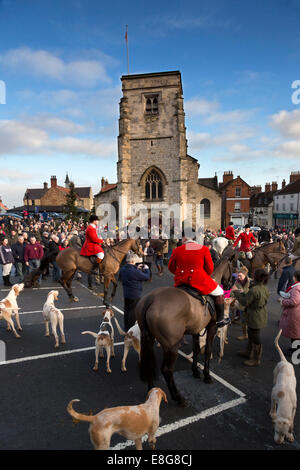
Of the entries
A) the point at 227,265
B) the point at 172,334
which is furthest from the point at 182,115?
the point at 172,334

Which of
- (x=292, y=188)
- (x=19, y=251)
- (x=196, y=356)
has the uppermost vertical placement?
(x=292, y=188)

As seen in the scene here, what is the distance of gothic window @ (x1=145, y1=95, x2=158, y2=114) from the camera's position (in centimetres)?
2888

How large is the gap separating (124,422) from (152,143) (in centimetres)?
2857

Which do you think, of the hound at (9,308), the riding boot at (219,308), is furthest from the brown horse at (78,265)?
the riding boot at (219,308)

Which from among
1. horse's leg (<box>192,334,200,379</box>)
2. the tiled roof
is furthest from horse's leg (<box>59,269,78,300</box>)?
the tiled roof

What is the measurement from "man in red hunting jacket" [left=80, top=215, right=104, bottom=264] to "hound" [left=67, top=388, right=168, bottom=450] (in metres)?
6.19

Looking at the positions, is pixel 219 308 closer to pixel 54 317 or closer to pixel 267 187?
pixel 54 317

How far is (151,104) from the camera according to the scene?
28922 mm

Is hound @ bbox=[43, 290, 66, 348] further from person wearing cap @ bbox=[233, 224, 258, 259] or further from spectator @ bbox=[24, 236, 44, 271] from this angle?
person wearing cap @ bbox=[233, 224, 258, 259]

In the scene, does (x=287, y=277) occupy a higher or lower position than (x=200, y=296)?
lower

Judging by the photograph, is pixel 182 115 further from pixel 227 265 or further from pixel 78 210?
pixel 227 265

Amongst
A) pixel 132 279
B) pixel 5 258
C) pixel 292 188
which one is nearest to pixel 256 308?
pixel 132 279

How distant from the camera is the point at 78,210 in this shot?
140ft

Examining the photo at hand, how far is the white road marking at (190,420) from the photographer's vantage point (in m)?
3.46
